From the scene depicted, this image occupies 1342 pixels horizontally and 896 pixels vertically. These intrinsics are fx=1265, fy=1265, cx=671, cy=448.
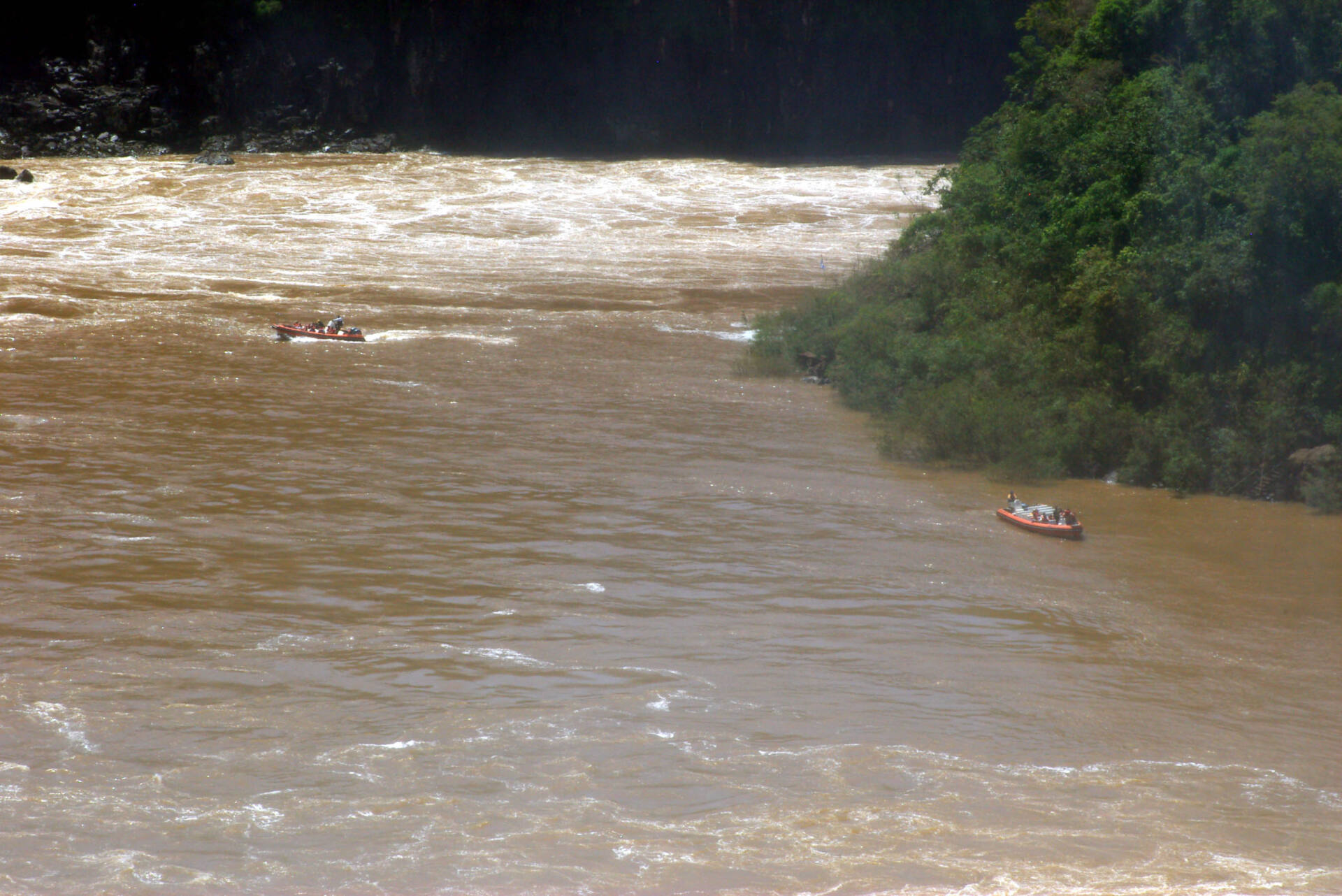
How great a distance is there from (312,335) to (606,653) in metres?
15.9

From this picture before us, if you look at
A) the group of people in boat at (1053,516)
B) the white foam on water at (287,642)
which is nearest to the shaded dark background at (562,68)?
the group of people in boat at (1053,516)

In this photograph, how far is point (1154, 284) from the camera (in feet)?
53.7

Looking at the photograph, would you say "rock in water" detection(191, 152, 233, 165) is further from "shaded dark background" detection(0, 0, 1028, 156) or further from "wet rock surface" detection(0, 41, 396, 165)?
"shaded dark background" detection(0, 0, 1028, 156)

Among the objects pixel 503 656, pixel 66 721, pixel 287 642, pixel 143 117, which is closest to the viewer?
pixel 66 721

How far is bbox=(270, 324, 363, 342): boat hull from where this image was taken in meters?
24.5

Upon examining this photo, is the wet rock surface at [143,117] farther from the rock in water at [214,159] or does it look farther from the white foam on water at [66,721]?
the white foam on water at [66,721]

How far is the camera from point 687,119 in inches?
2576

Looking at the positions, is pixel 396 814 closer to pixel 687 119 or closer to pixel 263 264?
pixel 263 264

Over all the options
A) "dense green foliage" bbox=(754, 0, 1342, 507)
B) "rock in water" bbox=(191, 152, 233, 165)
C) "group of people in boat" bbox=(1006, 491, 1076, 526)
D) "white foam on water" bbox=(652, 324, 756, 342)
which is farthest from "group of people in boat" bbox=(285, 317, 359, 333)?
"rock in water" bbox=(191, 152, 233, 165)

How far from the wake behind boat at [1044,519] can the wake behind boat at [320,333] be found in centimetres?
1460

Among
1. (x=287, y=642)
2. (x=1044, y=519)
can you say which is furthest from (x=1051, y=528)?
(x=287, y=642)

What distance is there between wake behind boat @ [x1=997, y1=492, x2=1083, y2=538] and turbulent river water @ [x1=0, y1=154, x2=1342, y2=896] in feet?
0.72

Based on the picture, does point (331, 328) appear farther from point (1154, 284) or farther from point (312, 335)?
point (1154, 284)

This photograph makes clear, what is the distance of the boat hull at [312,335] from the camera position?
2452 cm
